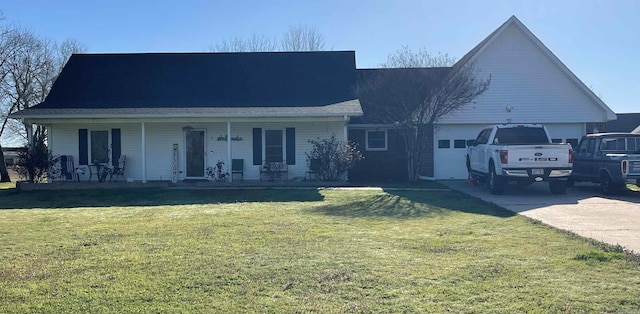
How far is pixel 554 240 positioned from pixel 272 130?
1325 centimetres

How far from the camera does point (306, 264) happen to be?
21.2 ft

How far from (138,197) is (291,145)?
638 centimetres

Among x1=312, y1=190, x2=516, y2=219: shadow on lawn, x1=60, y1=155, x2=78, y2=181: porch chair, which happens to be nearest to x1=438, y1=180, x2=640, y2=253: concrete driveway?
x1=312, y1=190, x2=516, y2=219: shadow on lawn

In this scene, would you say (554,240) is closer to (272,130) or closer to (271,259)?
(271,259)

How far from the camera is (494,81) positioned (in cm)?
2119

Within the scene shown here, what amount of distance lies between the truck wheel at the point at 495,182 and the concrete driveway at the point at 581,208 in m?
0.22

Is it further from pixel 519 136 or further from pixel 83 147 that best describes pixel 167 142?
pixel 519 136

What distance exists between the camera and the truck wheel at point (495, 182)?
15151mm

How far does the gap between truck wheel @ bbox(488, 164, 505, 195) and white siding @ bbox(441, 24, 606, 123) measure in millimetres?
5937

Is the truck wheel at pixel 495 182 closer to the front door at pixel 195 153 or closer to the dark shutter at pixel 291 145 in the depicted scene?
the dark shutter at pixel 291 145

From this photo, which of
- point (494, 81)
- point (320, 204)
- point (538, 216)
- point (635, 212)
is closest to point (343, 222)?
point (320, 204)

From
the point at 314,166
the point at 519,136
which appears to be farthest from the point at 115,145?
the point at 519,136

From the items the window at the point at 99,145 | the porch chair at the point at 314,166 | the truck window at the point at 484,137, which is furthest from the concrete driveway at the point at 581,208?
the window at the point at 99,145

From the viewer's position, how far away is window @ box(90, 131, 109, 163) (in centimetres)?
1977
